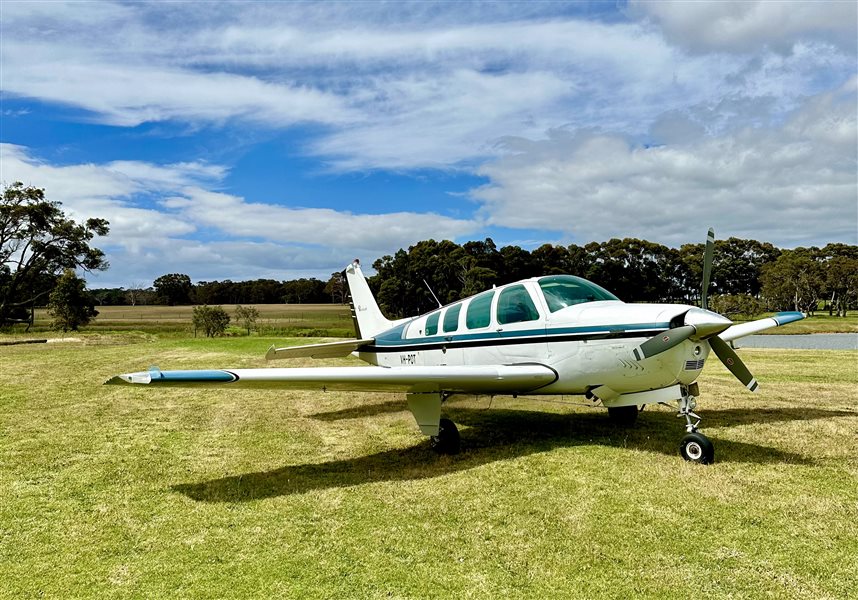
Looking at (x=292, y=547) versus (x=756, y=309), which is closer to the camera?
(x=292, y=547)

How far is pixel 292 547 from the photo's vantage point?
4.74 metres

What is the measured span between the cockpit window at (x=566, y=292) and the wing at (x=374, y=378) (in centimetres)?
98

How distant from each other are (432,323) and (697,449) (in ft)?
14.8

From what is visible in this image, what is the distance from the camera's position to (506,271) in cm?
6750

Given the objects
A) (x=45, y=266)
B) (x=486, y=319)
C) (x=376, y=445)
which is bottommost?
(x=376, y=445)

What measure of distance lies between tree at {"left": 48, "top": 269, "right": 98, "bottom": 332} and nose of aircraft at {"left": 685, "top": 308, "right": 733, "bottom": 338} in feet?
148

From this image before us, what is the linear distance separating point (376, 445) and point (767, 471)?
5.22 meters

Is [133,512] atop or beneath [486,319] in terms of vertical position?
beneath

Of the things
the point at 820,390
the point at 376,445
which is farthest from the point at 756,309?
the point at 376,445

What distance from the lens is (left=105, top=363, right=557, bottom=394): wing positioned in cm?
578

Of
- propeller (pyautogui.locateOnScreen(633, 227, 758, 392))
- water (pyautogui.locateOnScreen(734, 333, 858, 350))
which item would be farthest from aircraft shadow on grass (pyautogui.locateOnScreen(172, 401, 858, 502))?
water (pyautogui.locateOnScreen(734, 333, 858, 350))

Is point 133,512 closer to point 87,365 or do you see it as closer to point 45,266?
point 87,365

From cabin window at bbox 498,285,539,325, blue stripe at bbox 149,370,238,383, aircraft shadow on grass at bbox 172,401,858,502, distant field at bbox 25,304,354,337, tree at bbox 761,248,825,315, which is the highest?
tree at bbox 761,248,825,315

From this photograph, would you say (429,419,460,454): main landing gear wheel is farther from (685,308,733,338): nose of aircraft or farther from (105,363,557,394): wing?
(685,308,733,338): nose of aircraft
